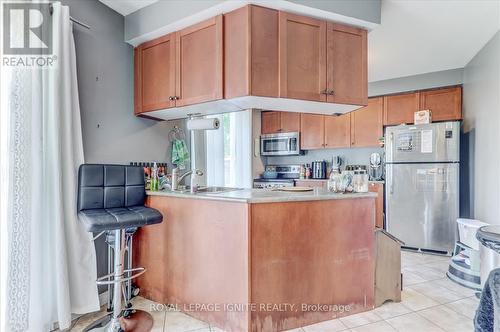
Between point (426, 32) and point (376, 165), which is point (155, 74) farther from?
point (376, 165)

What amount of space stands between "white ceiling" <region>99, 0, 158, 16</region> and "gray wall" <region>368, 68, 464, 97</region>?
3501 millimetres

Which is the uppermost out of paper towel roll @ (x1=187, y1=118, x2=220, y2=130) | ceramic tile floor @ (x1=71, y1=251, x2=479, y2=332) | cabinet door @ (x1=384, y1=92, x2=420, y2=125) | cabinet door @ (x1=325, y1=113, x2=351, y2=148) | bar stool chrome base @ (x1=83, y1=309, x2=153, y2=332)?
cabinet door @ (x1=384, y1=92, x2=420, y2=125)

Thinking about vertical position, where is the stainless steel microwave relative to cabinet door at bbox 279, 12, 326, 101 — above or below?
below

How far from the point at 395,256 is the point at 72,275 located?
2471 millimetres

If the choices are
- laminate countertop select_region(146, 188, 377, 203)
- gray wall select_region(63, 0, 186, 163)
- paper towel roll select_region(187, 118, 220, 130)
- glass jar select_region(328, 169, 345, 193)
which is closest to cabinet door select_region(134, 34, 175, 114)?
gray wall select_region(63, 0, 186, 163)

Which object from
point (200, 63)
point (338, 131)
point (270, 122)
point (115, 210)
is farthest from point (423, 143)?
point (115, 210)

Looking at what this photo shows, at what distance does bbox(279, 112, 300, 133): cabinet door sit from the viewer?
5.12m

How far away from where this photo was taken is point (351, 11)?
220 centimetres

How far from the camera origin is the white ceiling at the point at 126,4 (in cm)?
235

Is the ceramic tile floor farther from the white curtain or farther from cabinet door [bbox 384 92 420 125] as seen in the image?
cabinet door [bbox 384 92 420 125]

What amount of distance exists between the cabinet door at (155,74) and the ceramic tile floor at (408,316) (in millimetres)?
1724

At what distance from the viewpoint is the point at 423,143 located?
12.2 feet

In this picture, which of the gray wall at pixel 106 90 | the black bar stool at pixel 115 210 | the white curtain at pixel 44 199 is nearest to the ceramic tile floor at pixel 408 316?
the black bar stool at pixel 115 210

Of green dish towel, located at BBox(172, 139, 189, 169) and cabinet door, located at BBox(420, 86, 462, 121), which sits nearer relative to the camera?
green dish towel, located at BBox(172, 139, 189, 169)
